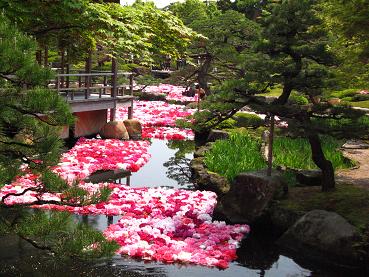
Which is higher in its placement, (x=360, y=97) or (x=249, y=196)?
(x=360, y=97)

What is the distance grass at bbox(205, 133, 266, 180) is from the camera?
13891 mm

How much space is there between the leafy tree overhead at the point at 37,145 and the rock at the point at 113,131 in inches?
611

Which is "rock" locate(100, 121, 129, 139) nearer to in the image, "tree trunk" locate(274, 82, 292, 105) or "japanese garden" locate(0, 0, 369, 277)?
"japanese garden" locate(0, 0, 369, 277)

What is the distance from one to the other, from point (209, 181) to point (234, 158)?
1.36m

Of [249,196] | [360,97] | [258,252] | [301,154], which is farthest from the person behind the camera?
[360,97]

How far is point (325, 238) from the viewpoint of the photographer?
9445mm

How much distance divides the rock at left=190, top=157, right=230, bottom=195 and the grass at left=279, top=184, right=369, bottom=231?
2.21m

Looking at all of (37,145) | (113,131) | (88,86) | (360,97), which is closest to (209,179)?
(113,131)

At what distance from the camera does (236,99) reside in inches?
423

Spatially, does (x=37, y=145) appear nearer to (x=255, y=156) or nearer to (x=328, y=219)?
(x=328, y=219)

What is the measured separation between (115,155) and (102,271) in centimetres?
971

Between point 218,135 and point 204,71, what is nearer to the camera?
point 218,135

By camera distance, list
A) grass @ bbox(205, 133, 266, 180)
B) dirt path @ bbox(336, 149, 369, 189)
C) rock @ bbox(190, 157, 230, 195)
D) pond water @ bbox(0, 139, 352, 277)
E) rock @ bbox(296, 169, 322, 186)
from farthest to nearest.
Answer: grass @ bbox(205, 133, 266, 180), rock @ bbox(190, 157, 230, 195), dirt path @ bbox(336, 149, 369, 189), rock @ bbox(296, 169, 322, 186), pond water @ bbox(0, 139, 352, 277)

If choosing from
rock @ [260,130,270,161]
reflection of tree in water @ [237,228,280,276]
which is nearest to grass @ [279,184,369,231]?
reflection of tree in water @ [237,228,280,276]
